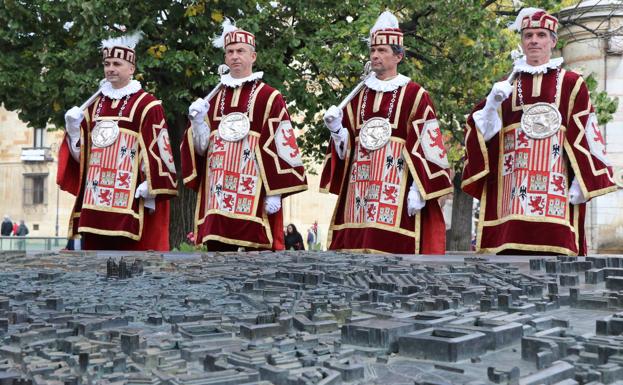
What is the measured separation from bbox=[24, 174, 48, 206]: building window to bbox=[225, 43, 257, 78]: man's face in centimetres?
3591

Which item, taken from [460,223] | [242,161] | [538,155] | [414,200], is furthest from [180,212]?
[538,155]

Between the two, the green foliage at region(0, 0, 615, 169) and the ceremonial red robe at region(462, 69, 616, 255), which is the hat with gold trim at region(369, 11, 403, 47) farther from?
the green foliage at region(0, 0, 615, 169)

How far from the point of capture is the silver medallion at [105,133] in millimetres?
7699

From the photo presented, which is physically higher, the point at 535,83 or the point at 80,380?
the point at 535,83

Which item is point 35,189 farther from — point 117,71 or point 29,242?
point 117,71

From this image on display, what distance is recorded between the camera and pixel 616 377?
76.1 inches

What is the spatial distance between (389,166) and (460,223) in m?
7.34

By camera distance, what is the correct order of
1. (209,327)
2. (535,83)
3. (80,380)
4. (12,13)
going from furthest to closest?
1. (12,13)
2. (535,83)
3. (209,327)
4. (80,380)

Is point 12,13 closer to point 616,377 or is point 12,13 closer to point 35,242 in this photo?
point 35,242

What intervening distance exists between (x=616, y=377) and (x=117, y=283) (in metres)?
2.33

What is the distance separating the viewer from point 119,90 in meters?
7.91

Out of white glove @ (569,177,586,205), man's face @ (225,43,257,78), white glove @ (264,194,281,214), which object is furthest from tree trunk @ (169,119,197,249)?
white glove @ (569,177,586,205)

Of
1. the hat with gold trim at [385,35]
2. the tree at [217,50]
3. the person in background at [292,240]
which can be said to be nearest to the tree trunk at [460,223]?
the tree at [217,50]

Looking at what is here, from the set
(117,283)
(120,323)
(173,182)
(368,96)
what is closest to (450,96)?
(368,96)
